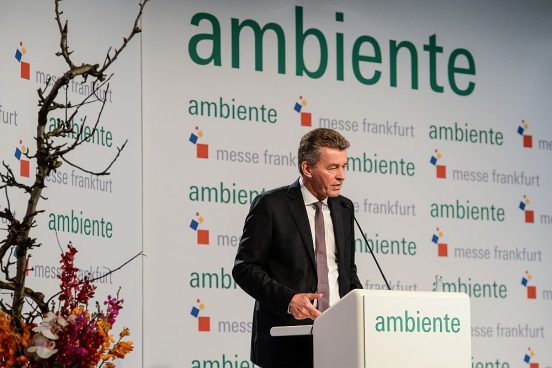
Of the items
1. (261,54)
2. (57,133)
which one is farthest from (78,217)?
(57,133)

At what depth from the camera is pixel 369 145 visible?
6.54 metres

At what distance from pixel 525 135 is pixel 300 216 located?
11.8 feet

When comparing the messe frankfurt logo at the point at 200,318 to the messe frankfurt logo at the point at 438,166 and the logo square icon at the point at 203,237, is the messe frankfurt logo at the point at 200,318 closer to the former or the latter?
the logo square icon at the point at 203,237

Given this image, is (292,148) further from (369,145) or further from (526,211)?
(526,211)

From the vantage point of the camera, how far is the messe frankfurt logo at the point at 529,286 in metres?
7.01

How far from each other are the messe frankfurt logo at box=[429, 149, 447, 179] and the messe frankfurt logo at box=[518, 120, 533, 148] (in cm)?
76

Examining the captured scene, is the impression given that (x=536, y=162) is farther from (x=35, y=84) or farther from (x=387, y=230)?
(x=35, y=84)

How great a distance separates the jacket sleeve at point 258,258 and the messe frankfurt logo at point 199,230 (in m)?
1.75

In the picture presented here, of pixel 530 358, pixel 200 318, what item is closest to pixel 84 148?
pixel 200 318

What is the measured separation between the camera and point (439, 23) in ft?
22.9

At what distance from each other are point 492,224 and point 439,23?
1519 millimetres

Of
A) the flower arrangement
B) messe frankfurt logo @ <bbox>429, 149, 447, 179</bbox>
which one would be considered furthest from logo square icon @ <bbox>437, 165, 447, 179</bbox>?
the flower arrangement

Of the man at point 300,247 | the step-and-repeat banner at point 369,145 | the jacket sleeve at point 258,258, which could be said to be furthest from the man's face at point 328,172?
the step-and-repeat banner at point 369,145

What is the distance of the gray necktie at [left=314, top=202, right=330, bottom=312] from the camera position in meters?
4.00
